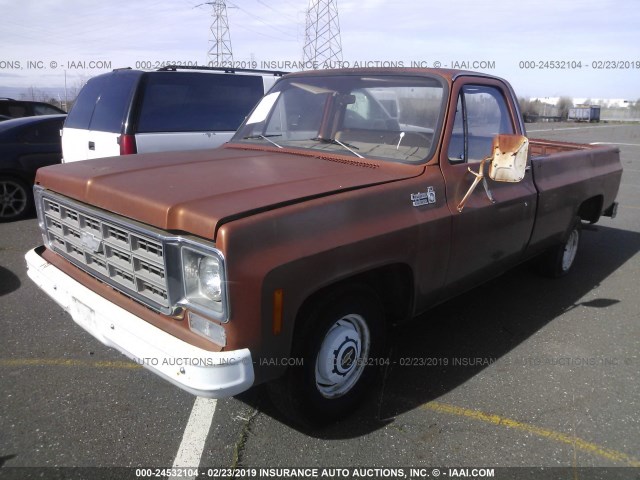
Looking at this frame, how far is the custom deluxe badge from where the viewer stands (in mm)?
2962

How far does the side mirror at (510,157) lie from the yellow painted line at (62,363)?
8.74 ft

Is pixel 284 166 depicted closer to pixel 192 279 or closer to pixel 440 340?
pixel 192 279

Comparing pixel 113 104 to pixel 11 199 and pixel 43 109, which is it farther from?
pixel 43 109

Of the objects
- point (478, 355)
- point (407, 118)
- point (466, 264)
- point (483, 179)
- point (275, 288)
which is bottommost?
point (478, 355)

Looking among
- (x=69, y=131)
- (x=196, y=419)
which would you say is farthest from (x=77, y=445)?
(x=69, y=131)

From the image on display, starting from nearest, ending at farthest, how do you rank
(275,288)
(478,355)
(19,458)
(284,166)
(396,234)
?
(275,288) → (19,458) → (396,234) → (284,166) → (478,355)

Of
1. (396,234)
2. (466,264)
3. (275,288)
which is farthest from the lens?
(466,264)

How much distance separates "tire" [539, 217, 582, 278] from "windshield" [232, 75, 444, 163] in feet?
8.11

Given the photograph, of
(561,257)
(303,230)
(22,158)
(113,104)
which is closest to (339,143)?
(303,230)

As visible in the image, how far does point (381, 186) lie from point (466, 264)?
39.0 inches

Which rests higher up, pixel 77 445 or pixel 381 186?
pixel 381 186

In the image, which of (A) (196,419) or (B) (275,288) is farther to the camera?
(A) (196,419)

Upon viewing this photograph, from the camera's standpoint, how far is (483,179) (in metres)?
3.46

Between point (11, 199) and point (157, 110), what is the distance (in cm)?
302
